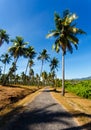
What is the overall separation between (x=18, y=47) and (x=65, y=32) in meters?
23.7

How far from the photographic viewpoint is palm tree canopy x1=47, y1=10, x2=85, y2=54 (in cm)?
3846

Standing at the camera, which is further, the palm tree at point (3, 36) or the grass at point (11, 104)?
the palm tree at point (3, 36)

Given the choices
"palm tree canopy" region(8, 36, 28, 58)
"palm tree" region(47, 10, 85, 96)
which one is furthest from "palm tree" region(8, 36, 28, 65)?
"palm tree" region(47, 10, 85, 96)

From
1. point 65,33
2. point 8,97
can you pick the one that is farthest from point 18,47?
point 8,97

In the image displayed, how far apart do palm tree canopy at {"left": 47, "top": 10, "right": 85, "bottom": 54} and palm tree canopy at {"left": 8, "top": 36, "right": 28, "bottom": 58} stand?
2159 centimetres

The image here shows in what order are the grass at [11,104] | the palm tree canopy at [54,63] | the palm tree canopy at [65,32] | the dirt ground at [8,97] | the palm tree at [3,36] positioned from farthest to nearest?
1. the palm tree canopy at [54,63]
2. the palm tree at [3,36]
3. the palm tree canopy at [65,32]
4. the dirt ground at [8,97]
5. the grass at [11,104]

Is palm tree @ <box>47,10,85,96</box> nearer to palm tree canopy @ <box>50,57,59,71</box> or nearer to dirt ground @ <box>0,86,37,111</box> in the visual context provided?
dirt ground @ <box>0,86,37,111</box>

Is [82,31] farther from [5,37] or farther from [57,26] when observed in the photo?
[5,37]

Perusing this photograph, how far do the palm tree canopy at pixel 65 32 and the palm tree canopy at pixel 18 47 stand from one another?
21592 millimetres

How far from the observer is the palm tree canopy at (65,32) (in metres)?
38.5

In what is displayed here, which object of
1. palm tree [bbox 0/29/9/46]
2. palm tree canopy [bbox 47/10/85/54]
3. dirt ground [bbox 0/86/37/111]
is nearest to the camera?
dirt ground [bbox 0/86/37/111]

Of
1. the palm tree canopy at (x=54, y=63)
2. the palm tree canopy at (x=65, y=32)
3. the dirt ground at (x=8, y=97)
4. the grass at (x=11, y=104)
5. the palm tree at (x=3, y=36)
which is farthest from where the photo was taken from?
the palm tree canopy at (x=54, y=63)

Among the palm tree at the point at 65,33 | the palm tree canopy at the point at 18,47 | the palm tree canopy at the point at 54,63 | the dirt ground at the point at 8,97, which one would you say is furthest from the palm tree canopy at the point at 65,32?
the palm tree canopy at the point at 54,63

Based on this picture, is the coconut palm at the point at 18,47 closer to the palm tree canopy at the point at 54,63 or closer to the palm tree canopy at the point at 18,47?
the palm tree canopy at the point at 18,47
